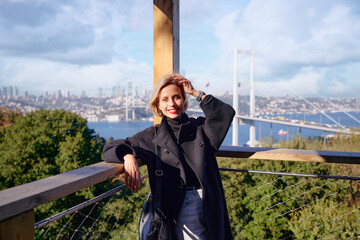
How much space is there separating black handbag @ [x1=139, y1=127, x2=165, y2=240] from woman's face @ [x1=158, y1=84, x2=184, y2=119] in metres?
0.24

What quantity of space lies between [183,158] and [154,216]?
266 millimetres

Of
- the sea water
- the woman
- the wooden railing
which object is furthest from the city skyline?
the sea water

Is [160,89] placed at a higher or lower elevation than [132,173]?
higher

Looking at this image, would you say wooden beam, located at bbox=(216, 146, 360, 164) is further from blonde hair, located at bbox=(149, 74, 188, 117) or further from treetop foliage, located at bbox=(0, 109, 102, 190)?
treetop foliage, located at bbox=(0, 109, 102, 190)

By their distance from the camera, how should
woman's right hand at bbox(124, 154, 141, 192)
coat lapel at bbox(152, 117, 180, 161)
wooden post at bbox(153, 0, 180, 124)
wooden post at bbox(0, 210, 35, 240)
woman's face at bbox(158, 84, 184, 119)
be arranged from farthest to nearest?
1. wooden post at bbox(153, 0, 180, 124)
2. woman's face at bbox(158, 84, 184, 119)
3. coat lapel at bbox(152, 117, 180, 161)
4. woman's right hand at bbox(124, 154, 141, 192)
5. wooden post at bbox(0, 210, 35, 240)

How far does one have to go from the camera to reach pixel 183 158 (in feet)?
4.39

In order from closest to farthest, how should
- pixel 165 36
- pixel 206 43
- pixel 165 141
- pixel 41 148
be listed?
pixel 165 141 < pixel 165 36 < pixel 41 148 < pixel 206 43

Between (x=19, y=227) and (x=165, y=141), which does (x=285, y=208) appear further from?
(x=19, y=227)

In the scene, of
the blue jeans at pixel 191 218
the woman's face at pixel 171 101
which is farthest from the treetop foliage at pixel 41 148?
the blue jeans at pixel 191 218

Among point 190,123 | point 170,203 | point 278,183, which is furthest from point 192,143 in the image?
point 278,183

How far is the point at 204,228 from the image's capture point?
1.31 meters

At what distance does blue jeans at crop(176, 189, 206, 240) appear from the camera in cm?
128

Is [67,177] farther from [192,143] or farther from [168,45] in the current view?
[168,45]

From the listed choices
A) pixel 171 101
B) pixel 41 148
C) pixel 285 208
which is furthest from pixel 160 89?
pixel 41 148
